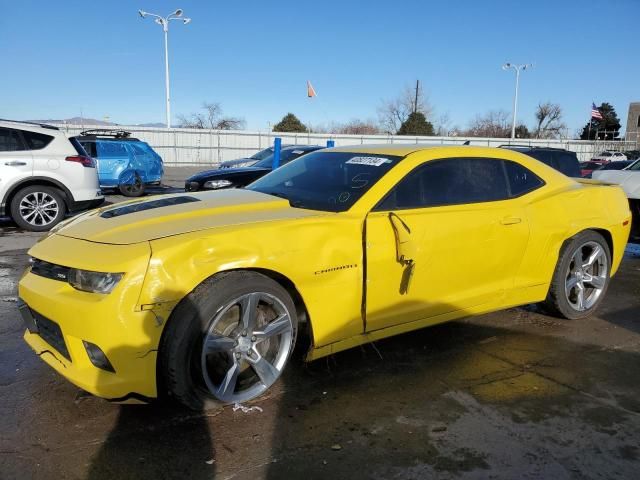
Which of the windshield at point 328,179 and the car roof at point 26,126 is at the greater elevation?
the car roof at point 26,126

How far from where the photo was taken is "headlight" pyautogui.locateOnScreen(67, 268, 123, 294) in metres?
2.62

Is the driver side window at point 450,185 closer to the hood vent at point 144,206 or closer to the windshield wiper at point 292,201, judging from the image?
the windshield wiper at point 292,201

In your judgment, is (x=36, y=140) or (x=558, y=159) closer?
(x=36, y=140)

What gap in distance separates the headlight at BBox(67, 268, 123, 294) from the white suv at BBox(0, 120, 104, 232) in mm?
6736

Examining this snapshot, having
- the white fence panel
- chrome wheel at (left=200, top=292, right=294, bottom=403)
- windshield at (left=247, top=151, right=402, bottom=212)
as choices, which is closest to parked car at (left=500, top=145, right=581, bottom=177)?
windshield at (left=247, top=151, right=402, bottom=212)

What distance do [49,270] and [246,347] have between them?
1165 millimetres

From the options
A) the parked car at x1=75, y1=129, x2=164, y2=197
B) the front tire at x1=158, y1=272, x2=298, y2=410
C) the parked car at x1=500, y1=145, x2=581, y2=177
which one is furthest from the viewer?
the parked car at x1=75, y1=129, x2=164, y2=197

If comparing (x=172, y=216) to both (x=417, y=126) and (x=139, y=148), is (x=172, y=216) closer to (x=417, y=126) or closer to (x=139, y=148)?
(x=139, y=148)

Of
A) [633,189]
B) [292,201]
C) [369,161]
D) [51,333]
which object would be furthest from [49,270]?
[633,189]

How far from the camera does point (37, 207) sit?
8.73 meters

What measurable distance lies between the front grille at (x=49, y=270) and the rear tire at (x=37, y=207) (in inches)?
248

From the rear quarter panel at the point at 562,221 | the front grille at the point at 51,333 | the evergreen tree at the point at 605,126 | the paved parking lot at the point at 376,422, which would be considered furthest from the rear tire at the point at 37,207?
the evergreen tree at the point at 605,126

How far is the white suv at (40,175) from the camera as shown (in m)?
8.41

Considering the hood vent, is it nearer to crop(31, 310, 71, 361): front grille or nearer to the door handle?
crop(31, 310, 71, 361): front grille
